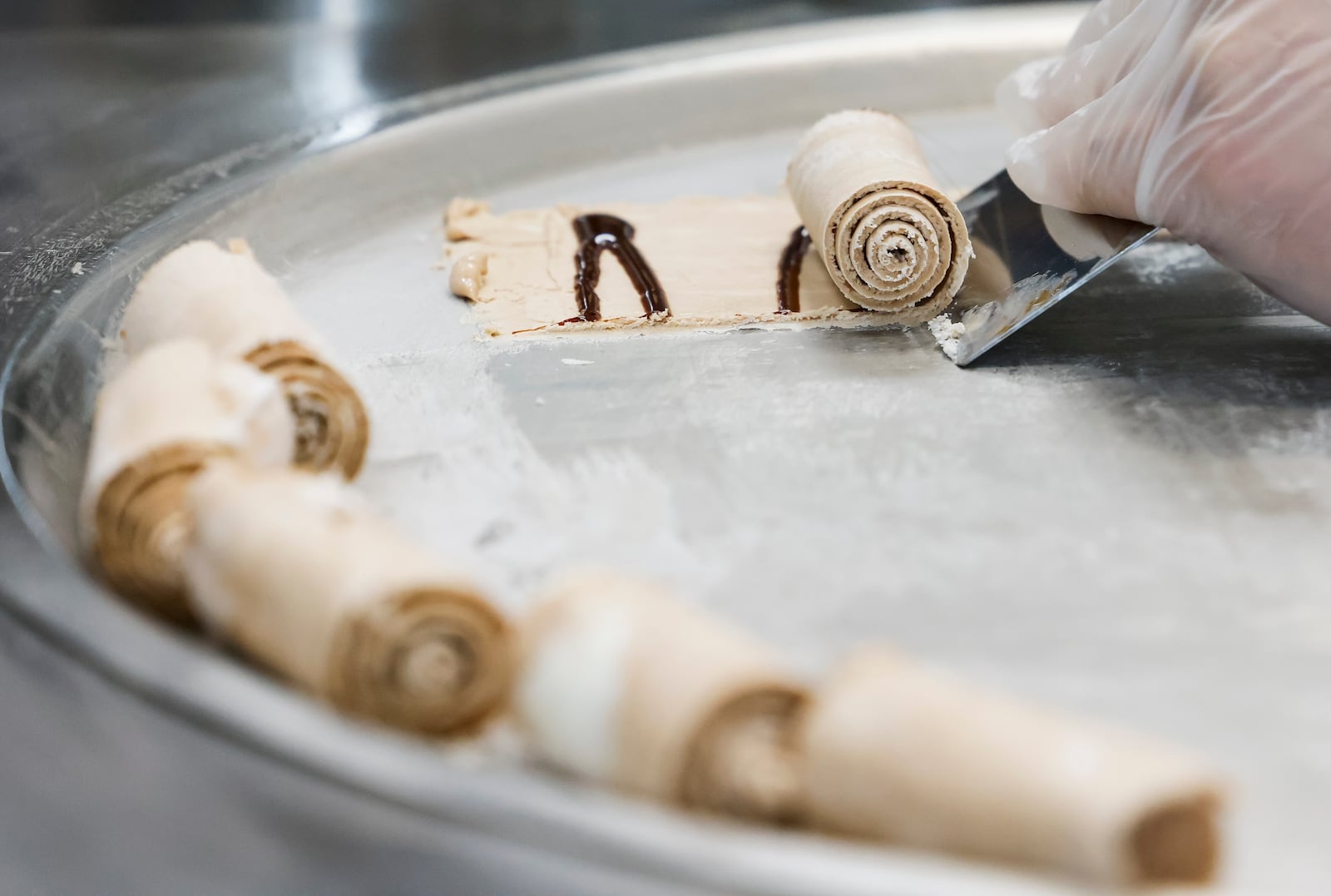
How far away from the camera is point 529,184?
9.66ft

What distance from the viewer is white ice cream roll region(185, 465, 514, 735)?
119cm

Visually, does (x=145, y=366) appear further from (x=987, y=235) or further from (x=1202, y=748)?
(x=987, y=235)

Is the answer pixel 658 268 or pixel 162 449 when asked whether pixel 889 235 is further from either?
pixel 162 449

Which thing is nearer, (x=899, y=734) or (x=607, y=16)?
(x=899, y=734)

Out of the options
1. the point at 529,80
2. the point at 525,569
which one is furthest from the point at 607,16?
the point at 525,569

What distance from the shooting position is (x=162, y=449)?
1.46 meters

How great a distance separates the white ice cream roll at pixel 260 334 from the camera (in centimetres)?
167

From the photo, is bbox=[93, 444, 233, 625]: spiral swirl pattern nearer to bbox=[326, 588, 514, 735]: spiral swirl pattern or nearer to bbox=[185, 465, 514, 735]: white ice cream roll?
bbox=[185, 465, 514, 735]: white ice cream roll

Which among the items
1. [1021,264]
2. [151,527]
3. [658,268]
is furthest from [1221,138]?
[151,527]

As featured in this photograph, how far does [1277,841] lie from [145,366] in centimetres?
146

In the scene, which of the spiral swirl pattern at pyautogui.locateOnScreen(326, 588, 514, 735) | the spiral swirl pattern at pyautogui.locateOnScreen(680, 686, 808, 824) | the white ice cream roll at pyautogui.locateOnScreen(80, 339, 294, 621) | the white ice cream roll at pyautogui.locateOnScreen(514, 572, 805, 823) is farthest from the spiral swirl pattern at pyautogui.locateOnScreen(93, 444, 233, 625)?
the spiral swirl pattern at pyautogui.locateOnScreen(680, 686, 808, 824)

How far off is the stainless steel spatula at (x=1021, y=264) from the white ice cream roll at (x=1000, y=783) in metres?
1.18

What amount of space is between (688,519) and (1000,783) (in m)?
0.78

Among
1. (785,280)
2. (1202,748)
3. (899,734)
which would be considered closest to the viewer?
(899,734)
